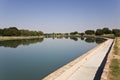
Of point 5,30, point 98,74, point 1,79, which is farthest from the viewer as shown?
point 5,30

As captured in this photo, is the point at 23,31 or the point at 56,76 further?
the point at 23,31

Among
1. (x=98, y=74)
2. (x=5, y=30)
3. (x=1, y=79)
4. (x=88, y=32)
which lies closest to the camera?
(x=98, y=74)

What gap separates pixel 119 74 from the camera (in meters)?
7.91

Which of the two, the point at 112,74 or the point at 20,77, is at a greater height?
the point at 112,74

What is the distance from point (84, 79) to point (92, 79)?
386 mm

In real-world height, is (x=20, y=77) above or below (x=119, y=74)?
below

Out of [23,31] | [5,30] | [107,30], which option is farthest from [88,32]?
[5,30]

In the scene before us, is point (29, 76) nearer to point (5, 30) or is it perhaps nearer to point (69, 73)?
point (69, 73)

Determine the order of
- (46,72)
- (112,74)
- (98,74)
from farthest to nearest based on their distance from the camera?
(46,72) → (98,74) → (112,74)

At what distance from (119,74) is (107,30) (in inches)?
4104

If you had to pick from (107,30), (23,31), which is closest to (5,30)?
(23,31)

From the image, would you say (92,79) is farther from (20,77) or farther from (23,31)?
(23,31)

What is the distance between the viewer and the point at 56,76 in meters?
8.25

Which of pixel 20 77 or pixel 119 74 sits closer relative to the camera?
pixel 119 74
